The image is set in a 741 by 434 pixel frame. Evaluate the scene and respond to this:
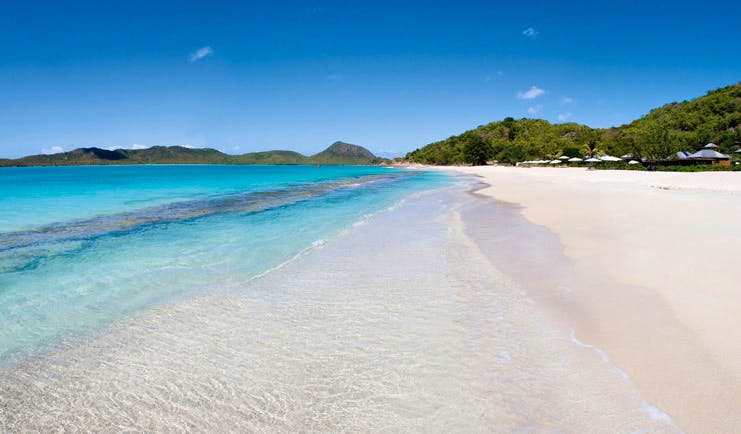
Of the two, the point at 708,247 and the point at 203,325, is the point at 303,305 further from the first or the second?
the point at 708,247

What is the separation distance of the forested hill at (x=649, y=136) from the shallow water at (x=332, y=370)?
5505 centimetres

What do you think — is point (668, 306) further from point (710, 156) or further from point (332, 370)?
point (710, 156)

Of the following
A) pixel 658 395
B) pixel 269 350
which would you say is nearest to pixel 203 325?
pixel 269 350

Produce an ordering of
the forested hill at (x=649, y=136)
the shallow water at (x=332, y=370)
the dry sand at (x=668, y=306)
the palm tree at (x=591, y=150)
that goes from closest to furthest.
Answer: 1. the shallow water at (x=332, y=370)
2. the dry sand at (x=668, y=306)
3. the forested hill at (x=649, y=136)
4. the palm tree at (x=591, y=150)

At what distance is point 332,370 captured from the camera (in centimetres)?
417

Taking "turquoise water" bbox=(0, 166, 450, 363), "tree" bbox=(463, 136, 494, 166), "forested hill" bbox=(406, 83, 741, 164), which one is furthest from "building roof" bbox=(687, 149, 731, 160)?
"tree" bbox=(463, 136, 494, 166)

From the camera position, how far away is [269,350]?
15.3 feet

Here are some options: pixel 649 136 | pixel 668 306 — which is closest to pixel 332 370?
pixel 668 306

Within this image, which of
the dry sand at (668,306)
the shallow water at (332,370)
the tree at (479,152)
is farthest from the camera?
the tree at (479,152)

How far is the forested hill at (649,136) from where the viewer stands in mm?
60897

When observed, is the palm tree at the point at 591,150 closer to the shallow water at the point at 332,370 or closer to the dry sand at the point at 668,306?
the dry sand at the point at 668,306

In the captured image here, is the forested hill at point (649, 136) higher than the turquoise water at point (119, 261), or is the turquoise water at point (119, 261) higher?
the forested hill at point (649, 136)

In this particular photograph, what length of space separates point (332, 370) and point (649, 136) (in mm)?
65704

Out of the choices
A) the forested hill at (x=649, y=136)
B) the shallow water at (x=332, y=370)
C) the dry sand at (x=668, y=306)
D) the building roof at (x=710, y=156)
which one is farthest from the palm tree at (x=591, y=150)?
the shallow water at (x=332, y=370)
